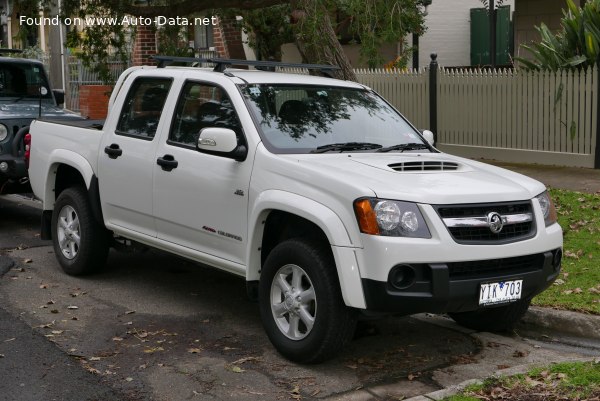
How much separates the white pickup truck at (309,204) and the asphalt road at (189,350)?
28 centimetres

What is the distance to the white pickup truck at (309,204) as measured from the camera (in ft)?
18.6

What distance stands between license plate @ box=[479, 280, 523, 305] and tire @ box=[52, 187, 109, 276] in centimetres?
387

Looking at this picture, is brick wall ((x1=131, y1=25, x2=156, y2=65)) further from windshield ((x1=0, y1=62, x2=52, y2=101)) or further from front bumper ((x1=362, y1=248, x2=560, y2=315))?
front bumper ((x1=362, y1=248, x2=560, y2=315))

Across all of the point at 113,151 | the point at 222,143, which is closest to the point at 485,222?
the point at 222,143

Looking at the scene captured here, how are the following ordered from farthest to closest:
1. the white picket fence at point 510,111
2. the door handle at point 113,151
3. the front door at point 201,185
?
1. the white picket fence at point 510,111
2. the door handle at point 113,151
3. the front door at point 201,185

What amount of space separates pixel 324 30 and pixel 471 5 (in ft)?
37.8

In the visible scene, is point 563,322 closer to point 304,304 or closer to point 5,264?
point 304,304

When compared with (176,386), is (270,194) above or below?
above

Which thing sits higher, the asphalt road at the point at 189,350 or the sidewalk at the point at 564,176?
the sidewalk at the point at 564,176

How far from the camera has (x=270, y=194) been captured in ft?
20.4

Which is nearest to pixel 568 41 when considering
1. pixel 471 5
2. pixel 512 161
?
pixel 512 161

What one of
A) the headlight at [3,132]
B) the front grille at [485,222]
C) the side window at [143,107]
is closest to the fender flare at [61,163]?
the side window at [143,107]

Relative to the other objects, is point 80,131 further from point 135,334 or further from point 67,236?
point 135,334

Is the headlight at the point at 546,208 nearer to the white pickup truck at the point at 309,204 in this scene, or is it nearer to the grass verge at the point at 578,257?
the white pickup truck at the point at 309,204
